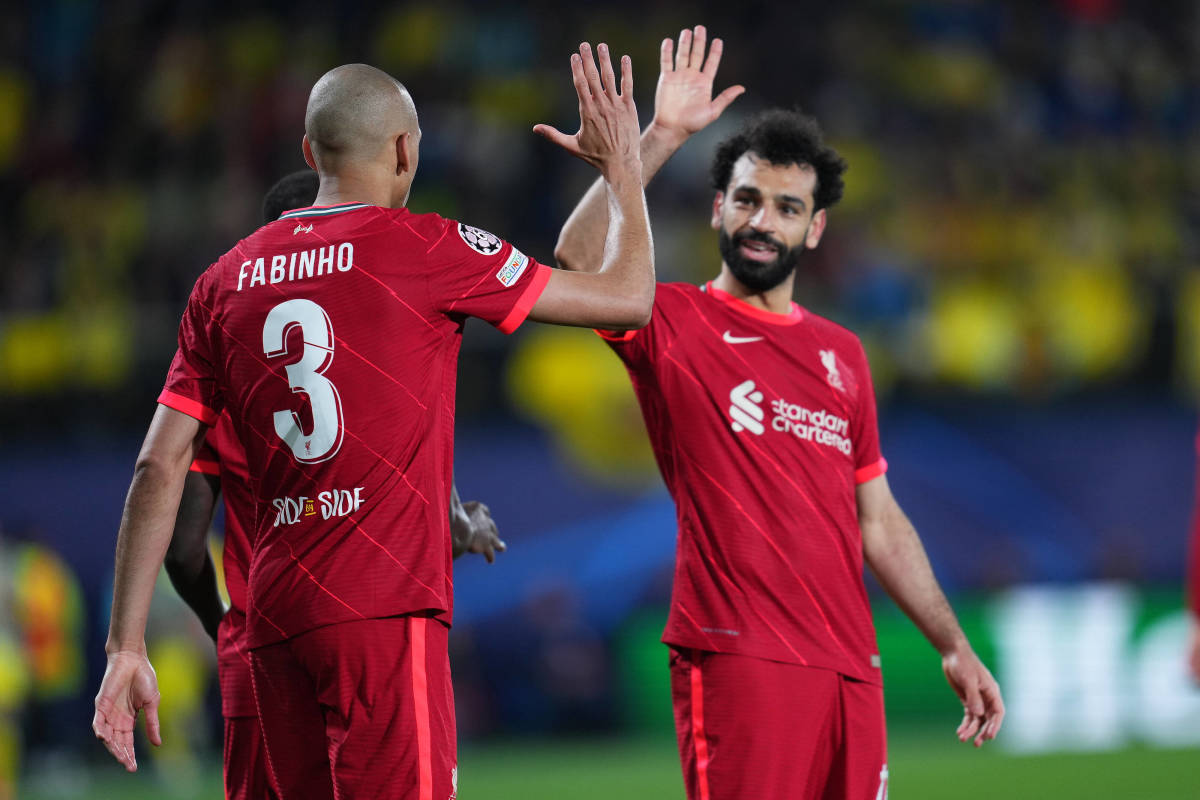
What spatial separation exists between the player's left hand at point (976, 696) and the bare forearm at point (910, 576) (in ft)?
0.21

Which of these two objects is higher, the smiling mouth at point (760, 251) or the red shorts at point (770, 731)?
the smiling mouth at point (760, 251)

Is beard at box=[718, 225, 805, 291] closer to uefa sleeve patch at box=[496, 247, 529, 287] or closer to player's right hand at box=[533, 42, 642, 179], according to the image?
player's right hand at box=[533, 42, 642, 179]

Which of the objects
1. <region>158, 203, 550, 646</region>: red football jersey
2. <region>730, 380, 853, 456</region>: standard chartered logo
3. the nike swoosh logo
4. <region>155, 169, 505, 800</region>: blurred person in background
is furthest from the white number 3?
the nike swoosh logo

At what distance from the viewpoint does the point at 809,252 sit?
1452cm

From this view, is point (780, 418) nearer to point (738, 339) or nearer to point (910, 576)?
point (738, 339)

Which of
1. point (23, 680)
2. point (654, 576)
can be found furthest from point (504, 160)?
point (23, 680)

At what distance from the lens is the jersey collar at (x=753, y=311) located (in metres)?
5.10

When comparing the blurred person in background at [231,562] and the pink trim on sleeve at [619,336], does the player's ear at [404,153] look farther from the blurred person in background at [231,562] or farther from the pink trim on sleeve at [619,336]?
the pink trim on sleeve at [619,336]

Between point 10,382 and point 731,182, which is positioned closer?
point 731,182

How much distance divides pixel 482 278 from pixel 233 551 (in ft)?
4.38

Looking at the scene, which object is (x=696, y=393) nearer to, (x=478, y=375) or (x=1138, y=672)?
(x=478, y=375)

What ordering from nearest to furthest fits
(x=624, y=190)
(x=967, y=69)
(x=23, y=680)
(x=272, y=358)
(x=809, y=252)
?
(x=272, y=358) → (x=624, y=190) → (x=23, y=680) → (x=809, y=252) → (x=967, y=69)

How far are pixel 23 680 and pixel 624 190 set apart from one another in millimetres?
8954

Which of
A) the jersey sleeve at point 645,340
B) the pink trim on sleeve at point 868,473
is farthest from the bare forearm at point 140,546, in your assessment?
the pink trim on sleeve at point 868,473
